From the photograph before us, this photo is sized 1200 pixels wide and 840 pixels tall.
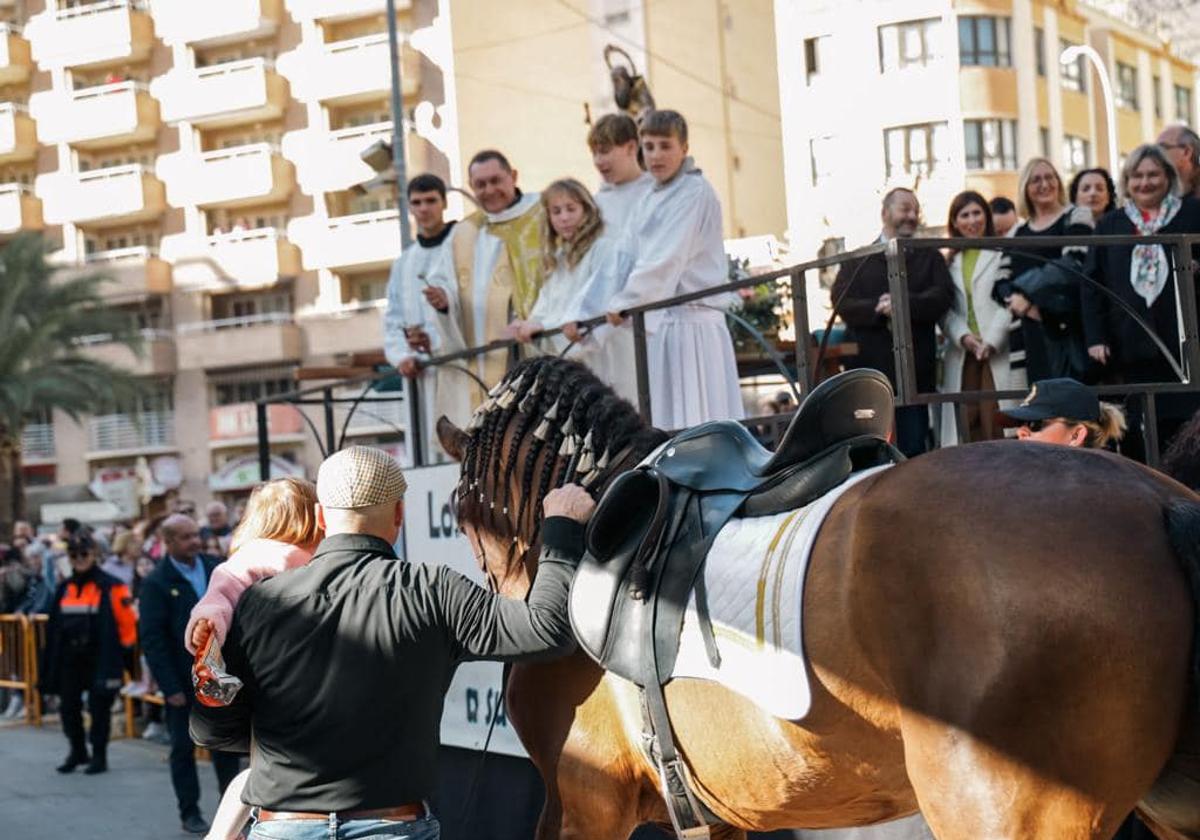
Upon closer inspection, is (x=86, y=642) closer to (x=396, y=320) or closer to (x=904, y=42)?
(x=396, y=320)

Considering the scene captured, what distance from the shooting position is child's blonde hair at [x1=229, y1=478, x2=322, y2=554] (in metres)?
5.21

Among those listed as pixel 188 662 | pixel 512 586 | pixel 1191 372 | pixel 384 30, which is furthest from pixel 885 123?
pixel 384 30

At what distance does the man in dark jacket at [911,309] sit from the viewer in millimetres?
7543

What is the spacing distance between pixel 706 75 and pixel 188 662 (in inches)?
398

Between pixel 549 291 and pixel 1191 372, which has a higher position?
pixel 549 291

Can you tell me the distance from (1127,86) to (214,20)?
92.8 feet

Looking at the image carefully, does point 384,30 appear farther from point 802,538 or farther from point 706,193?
point 802,538

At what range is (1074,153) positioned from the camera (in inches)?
877

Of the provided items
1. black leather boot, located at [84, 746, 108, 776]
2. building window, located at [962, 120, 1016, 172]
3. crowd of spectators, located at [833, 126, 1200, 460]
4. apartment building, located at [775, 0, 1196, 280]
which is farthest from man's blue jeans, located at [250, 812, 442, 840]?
Answer: black leather boot, located at [84, 746, 108, 776]

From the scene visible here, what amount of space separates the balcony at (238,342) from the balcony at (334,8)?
8.44 meters

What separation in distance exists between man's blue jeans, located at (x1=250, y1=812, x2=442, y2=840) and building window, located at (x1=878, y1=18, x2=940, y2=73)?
23.8 ft

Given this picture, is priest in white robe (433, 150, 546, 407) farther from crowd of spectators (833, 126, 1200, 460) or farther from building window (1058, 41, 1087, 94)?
building window (1058, 41, 1087, 94)

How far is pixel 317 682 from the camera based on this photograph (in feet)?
13.9

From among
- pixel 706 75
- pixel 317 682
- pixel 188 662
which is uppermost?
pixel 706 75
